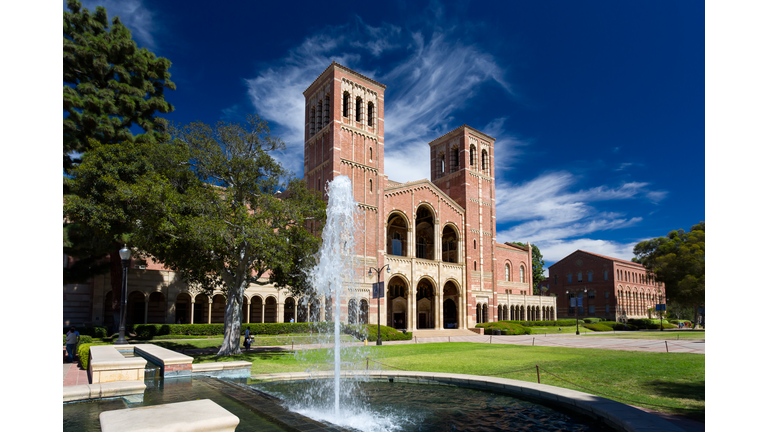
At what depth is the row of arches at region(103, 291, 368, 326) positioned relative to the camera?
3306 centimetres

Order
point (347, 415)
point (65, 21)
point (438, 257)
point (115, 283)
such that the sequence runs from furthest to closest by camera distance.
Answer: point (438, 257) → point (115, 283) → point (65, 21) → point (347, 415)

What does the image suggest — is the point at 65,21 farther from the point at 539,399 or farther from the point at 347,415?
the point at 539,399

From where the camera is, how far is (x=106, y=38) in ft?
83.4

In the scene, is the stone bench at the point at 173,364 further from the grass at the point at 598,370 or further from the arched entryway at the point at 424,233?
the arched entryway at the point at 424,233

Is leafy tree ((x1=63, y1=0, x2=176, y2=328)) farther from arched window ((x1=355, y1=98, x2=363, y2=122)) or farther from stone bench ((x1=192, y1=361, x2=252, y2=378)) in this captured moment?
arched window ((x1=355, y1=98, x2=363, y2=122))

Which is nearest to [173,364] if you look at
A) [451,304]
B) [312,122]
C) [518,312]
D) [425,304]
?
[312,122]


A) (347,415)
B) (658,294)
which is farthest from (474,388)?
(658,294)

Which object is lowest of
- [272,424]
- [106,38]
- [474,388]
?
[474,388]

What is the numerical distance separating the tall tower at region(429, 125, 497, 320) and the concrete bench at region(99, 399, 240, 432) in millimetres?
45746

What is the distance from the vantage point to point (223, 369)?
11930 mm

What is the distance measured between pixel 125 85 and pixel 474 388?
25702 mm

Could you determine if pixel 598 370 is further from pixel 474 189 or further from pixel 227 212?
pixel 474 189

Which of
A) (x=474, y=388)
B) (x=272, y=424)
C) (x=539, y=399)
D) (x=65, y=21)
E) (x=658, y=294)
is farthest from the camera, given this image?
(x=658, y=294)

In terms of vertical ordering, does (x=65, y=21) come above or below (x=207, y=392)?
above
